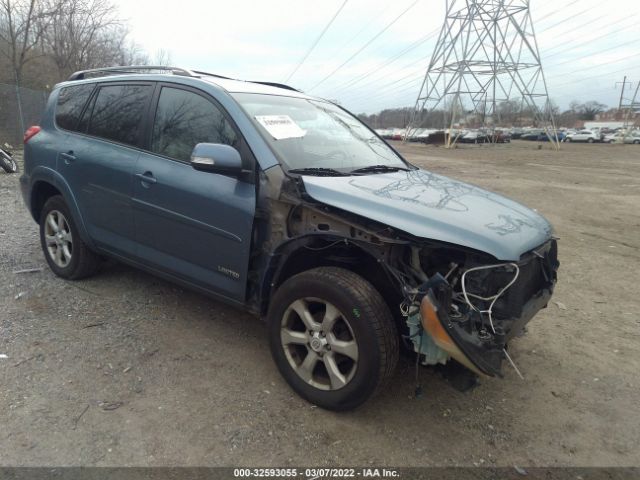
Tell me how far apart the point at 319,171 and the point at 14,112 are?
17.1m

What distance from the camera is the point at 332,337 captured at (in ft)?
9.11

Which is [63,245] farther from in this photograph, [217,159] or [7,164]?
[7,164]

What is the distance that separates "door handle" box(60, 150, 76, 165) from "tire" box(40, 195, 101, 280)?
1.28 ft

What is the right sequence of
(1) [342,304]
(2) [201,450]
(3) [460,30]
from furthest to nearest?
(3) [460,30]
(1) [342,304]
(2) [201,450]

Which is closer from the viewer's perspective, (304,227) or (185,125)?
(304,227)

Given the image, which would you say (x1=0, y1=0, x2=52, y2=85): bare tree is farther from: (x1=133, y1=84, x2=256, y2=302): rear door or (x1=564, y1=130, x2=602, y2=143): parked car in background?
(x1=564, y1=130, x2=602, y2=143): parked car in background

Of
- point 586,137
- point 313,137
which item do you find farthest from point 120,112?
point 586,137

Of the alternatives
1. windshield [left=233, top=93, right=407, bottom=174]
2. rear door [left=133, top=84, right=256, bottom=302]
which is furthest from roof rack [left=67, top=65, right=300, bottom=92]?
windshield [left=233, top=93, right=407, bottom=174]

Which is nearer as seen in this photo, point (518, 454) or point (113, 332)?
point (518, 454)

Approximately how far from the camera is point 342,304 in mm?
2646

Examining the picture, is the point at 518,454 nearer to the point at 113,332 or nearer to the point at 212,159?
the point at 212,159

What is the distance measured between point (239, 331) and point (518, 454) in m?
2.10

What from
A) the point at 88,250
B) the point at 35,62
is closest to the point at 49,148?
the point at 88,250

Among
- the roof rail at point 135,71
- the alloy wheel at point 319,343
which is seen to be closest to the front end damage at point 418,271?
the alloy wheel at point 319,343
